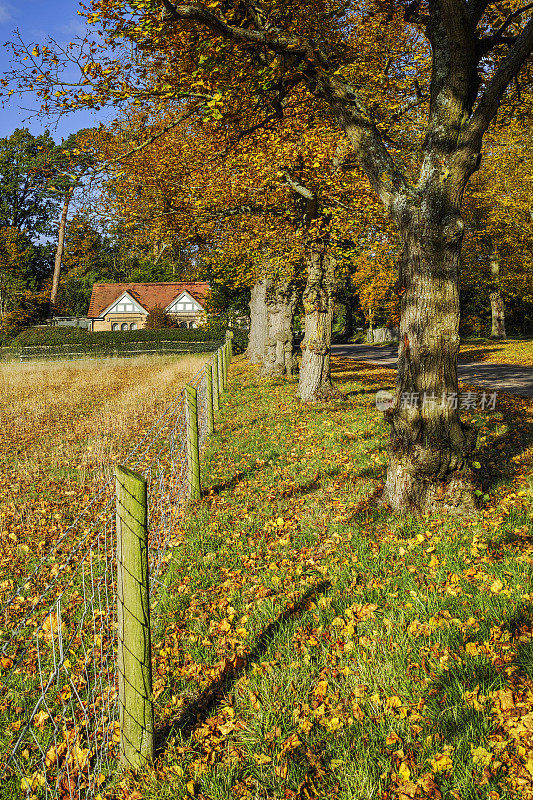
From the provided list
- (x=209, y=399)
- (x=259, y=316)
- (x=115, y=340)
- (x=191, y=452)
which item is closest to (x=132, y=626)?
(x=191, y=452)

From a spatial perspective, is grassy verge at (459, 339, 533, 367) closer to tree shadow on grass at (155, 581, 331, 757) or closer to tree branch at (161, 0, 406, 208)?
tree branch at (161, 0, 406, 208)

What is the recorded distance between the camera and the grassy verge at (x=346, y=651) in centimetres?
260

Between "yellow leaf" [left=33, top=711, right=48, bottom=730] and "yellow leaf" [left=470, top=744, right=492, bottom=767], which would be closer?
"yellow leaf" [left=470, top=744, right=492, bottom=767]

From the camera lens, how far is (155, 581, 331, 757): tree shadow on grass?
120 inches

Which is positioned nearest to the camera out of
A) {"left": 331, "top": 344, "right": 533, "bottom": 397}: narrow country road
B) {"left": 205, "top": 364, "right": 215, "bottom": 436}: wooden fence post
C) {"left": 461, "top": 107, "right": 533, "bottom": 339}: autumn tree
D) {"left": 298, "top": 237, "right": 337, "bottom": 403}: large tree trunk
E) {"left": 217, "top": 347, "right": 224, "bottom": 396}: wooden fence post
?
{"left": 205, "top": 364, "right": 215, "bottom": 436}: wooden fence post

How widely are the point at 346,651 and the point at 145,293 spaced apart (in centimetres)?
6624

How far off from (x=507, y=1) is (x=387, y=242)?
266 inches

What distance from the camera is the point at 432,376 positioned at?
17.3ft

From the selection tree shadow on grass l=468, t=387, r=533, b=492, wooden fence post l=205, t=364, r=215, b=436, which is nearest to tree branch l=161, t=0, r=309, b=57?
tree shadow on grass l=468, t=387, r=533, b=492

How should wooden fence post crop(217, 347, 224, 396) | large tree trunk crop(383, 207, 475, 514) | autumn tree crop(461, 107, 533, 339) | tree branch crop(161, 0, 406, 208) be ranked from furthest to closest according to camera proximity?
autumn tree crop(461, 107, 533, 339) → wooden fence post crop(217, 347, 224, 396) → tree branch crop(161, 0, 406, 208) → large tree trunk crop(383, 207, 475, 514)

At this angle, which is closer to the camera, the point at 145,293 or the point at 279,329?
the point at 279,329

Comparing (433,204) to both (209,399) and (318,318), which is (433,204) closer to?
(209,399)

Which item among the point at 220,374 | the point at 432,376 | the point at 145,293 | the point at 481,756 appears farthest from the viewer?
the point at 145,293

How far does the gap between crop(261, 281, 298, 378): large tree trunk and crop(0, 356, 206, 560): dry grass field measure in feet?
11.9
